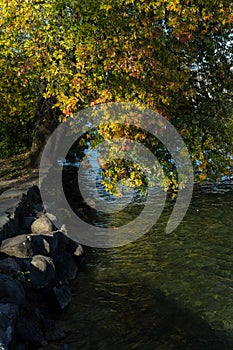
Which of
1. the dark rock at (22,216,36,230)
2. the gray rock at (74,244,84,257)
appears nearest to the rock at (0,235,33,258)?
the dark rock at (22,216,36,230)

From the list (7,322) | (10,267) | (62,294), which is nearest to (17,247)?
(10,267)

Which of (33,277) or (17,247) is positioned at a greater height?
(17,247)

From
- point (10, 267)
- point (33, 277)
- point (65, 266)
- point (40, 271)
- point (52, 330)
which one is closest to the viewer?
point (52, 330)

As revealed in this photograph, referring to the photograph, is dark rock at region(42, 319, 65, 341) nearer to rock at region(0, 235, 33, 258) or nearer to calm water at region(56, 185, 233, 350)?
calm water at region(56, 185, 233, 350)

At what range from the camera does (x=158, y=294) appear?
14.3 meters

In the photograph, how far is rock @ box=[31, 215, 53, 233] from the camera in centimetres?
1741

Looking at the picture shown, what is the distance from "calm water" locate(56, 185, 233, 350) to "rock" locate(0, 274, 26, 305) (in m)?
1.63

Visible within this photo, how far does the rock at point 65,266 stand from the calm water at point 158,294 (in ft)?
1.13

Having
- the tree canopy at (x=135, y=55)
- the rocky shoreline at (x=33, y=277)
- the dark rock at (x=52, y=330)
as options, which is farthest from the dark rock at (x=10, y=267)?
the tree canopy at (x=135, y=55)

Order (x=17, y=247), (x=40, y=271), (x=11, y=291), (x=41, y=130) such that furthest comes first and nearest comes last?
(x=41, y=130) → (x=17, y=247) → (x=40, y=271) → (x=11, y=291)

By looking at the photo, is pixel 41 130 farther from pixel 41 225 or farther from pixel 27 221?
pixel 41 225

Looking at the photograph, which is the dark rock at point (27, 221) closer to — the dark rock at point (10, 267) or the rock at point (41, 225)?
the rock at point (41, 225)

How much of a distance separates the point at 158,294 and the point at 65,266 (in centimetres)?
367

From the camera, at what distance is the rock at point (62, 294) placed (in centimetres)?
1350
